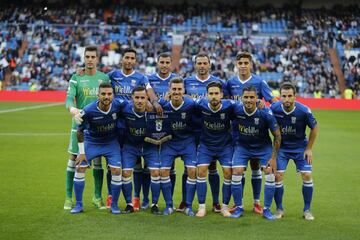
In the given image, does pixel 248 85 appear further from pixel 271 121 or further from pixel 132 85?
pixel 132 85

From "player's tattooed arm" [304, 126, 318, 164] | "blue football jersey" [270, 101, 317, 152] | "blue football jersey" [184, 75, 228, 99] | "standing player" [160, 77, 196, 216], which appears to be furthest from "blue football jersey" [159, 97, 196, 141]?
"player's tattooed arm" [304, 126, 318, 164]

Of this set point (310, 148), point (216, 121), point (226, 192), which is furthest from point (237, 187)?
point (310, 148)

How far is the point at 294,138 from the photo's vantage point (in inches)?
311

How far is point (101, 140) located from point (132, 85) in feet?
3.23

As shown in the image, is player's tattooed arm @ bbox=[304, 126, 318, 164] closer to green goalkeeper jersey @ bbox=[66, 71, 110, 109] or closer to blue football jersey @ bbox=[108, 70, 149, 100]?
blue football jersey @ bbox=[108, 70, 149, 100]

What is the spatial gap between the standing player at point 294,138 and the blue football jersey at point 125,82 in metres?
1.96

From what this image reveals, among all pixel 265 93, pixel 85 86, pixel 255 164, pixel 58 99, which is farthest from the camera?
pixel 58 99

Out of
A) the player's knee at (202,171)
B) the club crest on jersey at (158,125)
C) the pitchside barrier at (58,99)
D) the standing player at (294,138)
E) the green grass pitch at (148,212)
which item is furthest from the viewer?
the pitchside barrier at (58,99)

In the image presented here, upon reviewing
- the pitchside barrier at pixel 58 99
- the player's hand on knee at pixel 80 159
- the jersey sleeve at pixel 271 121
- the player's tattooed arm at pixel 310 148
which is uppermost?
the jersey sleeve at pixel 271 121

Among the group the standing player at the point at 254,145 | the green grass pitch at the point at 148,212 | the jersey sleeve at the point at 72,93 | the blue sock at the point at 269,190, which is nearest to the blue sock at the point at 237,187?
the standing player at the point at 254,145

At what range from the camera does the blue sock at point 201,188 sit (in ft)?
25.8

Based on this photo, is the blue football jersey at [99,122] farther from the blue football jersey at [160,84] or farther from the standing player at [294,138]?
the standing player at [294,138]

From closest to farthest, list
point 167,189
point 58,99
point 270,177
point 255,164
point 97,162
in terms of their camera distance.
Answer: point 270,177
point 167,189
point 255,164
point 97,162
point 58,99

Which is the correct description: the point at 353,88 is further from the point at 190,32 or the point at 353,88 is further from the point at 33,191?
the point at 33,191
